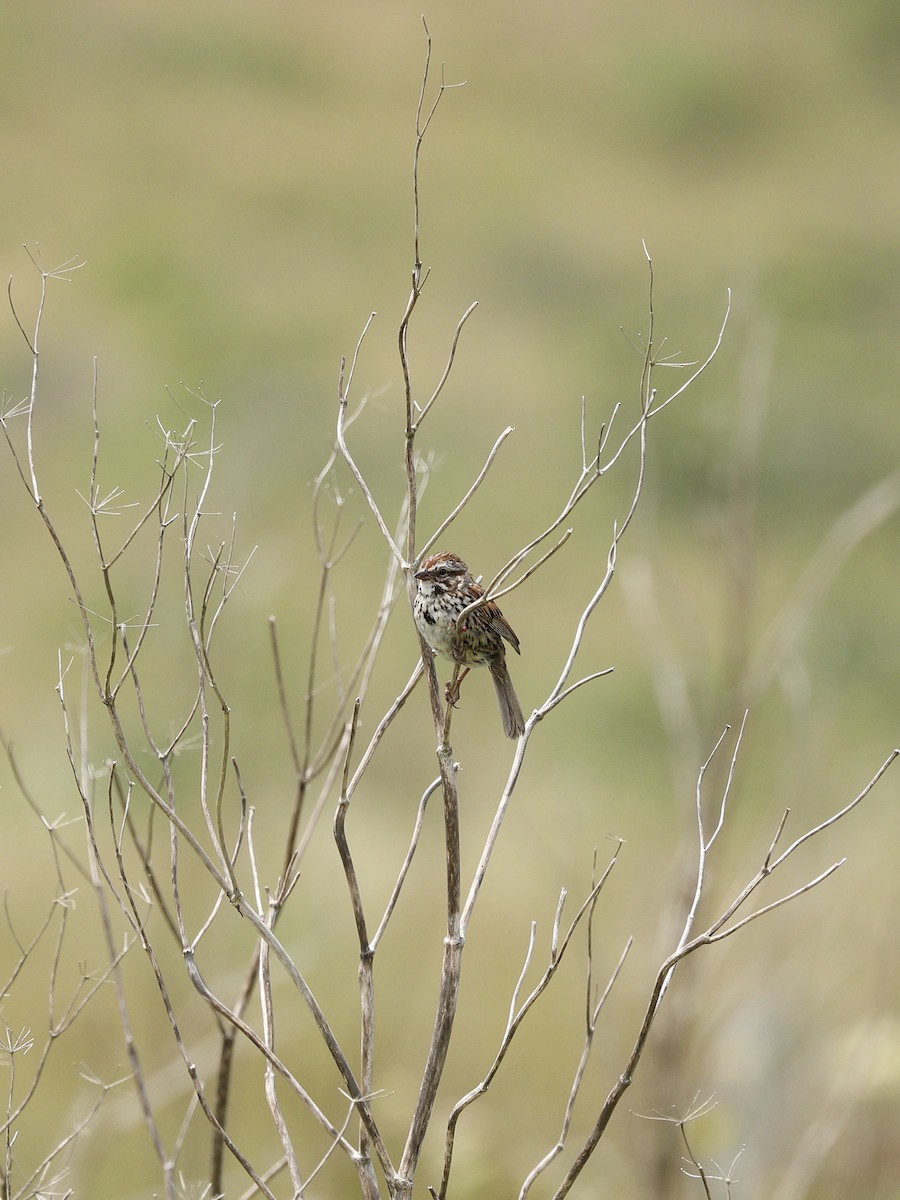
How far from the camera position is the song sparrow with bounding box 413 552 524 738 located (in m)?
3.13

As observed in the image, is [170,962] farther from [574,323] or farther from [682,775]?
[574,323]

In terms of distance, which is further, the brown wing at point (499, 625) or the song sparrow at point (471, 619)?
the brown wing at point (499, 625)

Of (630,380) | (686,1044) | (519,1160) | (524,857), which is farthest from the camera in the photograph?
(630,380)

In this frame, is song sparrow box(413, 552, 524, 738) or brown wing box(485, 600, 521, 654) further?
brown wing box(485, 600, 521, 654)

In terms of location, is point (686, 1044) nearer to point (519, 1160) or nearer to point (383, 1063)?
point (519, 1160)

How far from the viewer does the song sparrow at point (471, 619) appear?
3.13 m

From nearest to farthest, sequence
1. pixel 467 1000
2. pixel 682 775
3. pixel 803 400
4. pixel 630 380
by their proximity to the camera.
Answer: pixel 682 775
pixel 467 1000
pixel 630 380
pixel 803 400

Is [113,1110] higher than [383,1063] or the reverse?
the reverse

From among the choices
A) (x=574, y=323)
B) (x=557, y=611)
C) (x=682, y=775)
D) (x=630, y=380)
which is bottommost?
(x=682, y=775)

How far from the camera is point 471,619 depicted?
319 centimetres

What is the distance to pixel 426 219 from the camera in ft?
92.7

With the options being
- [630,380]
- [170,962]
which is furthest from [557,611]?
[170,962]

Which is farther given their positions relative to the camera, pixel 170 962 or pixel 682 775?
pixel 170 962

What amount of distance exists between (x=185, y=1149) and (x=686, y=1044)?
5.14 m
